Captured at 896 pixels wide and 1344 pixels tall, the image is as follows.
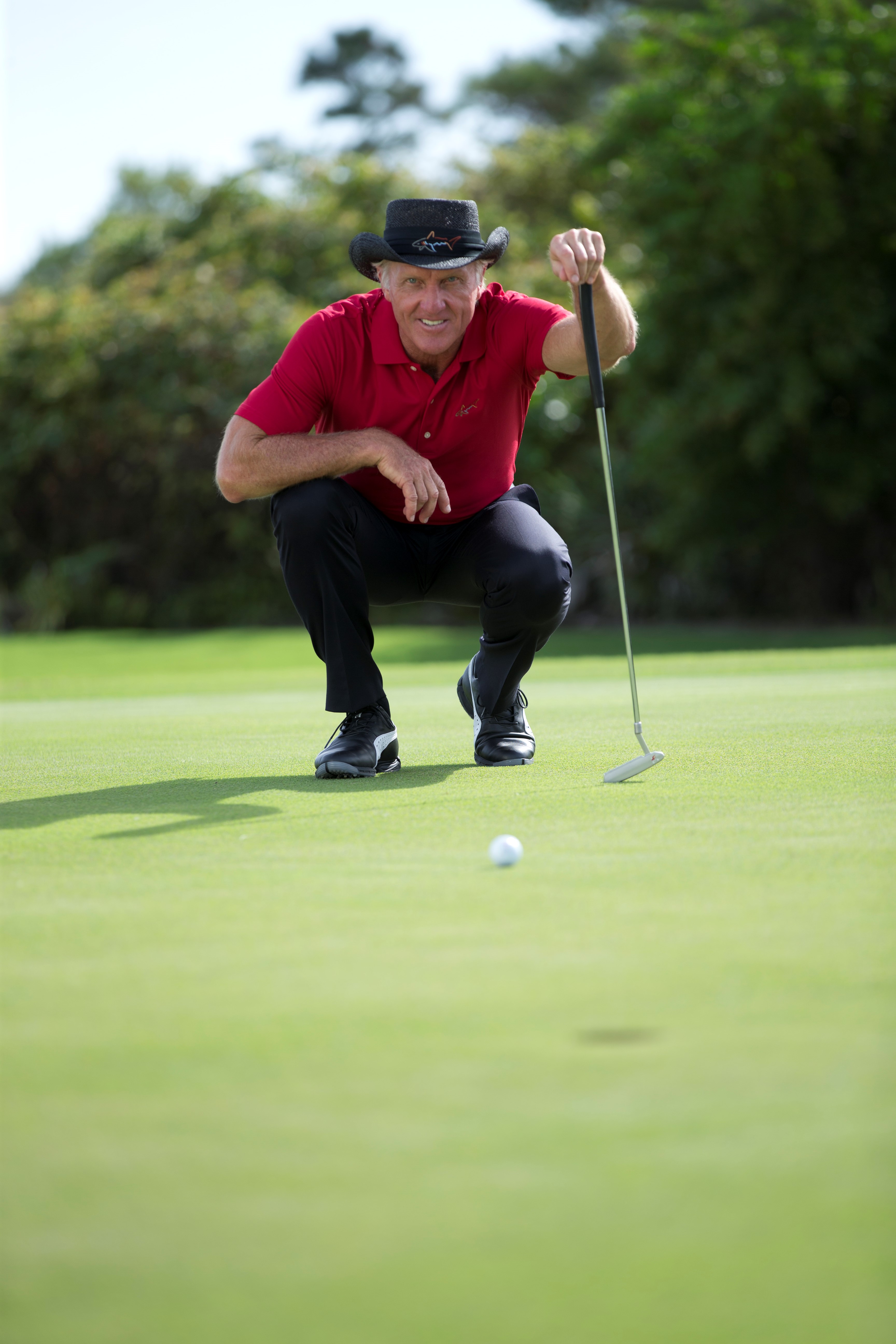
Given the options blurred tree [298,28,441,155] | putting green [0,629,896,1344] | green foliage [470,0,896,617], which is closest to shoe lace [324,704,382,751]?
putting green [0,629,896,1344]

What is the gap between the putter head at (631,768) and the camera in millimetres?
3307

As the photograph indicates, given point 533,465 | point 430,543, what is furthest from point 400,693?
point 533,465

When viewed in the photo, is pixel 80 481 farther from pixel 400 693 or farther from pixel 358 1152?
pixel 358 1152

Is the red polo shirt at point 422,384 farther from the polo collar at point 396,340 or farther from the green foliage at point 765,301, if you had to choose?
the green foliage at point 765,301

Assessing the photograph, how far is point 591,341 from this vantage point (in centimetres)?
372

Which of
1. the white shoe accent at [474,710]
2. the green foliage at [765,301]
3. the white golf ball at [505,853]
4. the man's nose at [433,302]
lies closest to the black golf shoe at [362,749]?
the white shoe accent at [474,710]

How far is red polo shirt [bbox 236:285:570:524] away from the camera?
3.99 metres

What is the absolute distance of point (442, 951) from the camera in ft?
5.86

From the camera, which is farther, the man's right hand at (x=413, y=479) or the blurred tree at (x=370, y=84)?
the blurred tree at (x=370, y=84)

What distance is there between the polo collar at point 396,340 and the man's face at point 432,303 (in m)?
0.04

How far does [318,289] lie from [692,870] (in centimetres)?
1533

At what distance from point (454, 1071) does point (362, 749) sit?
7.78ft

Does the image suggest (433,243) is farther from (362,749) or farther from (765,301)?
(765,301)

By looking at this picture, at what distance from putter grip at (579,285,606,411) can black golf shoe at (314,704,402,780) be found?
979mm
